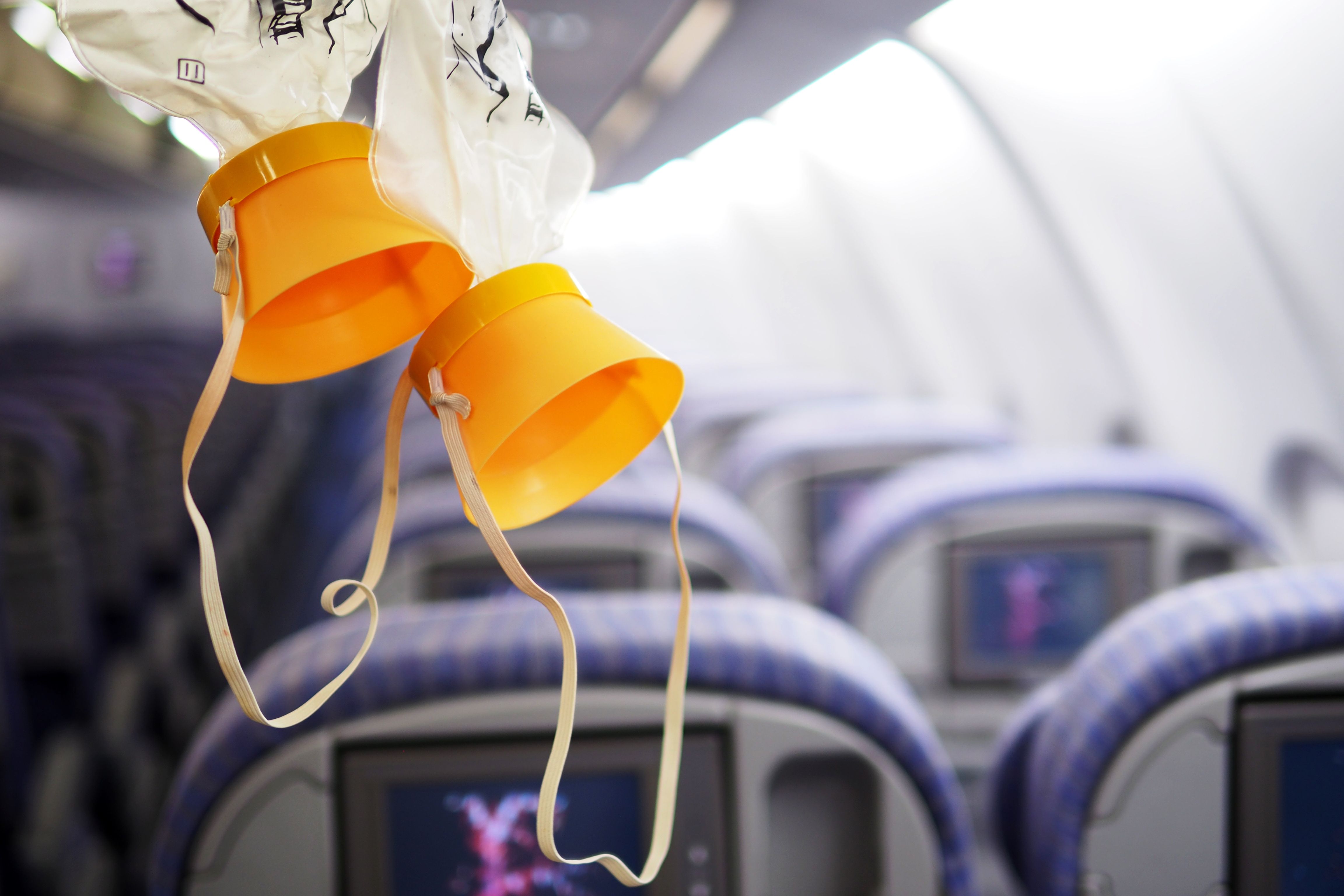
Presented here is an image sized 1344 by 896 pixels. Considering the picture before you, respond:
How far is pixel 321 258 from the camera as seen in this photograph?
55 cm

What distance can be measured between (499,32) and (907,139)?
4.89 metres

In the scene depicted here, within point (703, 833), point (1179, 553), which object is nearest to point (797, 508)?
point (1179, 553)

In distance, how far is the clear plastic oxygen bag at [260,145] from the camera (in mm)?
546

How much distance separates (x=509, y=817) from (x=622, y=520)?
96 centimetres

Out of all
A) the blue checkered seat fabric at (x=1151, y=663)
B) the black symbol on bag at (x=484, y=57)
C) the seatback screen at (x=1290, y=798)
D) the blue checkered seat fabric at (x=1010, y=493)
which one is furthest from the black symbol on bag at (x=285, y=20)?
the blue checkered seat fabric at (x=1010, y=493)

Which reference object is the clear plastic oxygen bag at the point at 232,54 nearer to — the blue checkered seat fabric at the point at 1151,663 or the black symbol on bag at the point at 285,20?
the black symbol on bag at the point at 285,20

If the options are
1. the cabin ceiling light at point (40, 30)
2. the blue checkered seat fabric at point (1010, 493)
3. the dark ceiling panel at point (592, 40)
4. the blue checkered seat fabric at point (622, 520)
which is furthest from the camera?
the cabin ceiling light at point (40, 30)

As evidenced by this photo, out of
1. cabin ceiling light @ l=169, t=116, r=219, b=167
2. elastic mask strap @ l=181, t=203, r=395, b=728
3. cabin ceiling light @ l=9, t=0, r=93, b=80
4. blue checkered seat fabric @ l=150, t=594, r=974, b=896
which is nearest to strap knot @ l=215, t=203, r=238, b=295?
elastic mask strap @ l=181, t=203, r=395, b=728

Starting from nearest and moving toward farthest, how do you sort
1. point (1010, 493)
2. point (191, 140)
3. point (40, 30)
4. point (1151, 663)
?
point (1151, 663) < point (1010, 493) < point (40, 30) < point (191, 140)

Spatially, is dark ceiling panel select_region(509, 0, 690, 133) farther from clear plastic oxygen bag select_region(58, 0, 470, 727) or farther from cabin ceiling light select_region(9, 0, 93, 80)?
clear plastic oxygen bag select_region(58, 0, 470, 727)

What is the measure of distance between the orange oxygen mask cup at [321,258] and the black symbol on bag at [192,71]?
48mm

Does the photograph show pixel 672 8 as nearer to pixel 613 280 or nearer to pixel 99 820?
pixel 99 820

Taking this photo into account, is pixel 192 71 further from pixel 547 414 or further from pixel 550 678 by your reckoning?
pixel 550 678

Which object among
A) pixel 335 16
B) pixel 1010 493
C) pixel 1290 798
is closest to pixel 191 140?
pixel 1010 493
